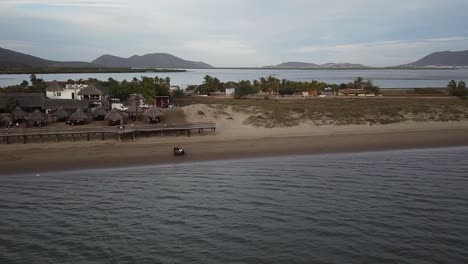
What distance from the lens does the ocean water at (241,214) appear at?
15.8m

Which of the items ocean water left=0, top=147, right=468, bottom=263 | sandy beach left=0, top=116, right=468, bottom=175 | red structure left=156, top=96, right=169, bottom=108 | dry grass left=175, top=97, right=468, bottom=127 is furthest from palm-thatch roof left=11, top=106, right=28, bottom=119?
dry grass left=175, top=97, right=468, bottom=127

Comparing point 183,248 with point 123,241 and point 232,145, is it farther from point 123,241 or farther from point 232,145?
point 232,145

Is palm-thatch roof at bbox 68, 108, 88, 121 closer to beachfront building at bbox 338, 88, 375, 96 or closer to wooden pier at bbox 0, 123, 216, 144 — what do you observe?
wooden pier at bbox 0, 123, 216, 144

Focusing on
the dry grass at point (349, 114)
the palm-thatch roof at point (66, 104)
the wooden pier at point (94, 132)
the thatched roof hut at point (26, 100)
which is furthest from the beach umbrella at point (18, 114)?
the dry grass at point (349, 114)

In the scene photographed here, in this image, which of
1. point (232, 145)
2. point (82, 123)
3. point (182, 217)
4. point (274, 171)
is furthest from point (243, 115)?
point (182, 217)

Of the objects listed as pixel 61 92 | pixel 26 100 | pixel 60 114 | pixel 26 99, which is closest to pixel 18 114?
pixel 60 114

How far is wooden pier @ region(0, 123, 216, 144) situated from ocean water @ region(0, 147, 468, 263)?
9166 millimetres

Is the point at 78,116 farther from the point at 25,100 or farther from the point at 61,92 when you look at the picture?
the point at 61,92

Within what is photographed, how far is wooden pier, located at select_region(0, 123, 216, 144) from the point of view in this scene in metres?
35.5

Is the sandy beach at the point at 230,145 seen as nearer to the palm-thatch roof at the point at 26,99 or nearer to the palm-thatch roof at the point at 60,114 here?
the palm-thatch roof at the point at 60,114

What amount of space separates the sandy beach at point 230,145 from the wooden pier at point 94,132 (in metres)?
1.07

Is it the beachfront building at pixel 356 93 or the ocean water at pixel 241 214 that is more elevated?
the beachfront building at pixel 356 93

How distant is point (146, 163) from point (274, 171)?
9010 millimetres

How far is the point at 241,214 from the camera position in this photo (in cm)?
1973
